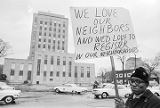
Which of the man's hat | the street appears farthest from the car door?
the man's hat

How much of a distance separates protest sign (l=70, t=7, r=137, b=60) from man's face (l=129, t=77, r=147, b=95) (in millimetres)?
1408

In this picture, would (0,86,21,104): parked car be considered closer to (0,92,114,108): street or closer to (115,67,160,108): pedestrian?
(0,92,114,108): street

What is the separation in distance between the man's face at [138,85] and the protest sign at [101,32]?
55.4 inches

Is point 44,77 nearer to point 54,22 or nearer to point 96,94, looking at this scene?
point 54,22

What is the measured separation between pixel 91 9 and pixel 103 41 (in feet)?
2.22

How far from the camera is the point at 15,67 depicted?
7938 centimetres

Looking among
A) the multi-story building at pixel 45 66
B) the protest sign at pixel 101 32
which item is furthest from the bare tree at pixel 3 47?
the protest sign at pixel 101 32

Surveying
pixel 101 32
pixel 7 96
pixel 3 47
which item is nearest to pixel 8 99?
pixel 7 96

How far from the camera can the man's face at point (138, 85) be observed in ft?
7.25

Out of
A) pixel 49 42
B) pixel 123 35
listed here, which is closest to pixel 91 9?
pixel 123 35

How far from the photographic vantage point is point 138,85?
223 centimetres

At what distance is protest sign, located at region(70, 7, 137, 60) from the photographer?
3.68m

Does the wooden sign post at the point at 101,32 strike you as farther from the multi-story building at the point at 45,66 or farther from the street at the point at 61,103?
the multi-story building at the point at 45,66

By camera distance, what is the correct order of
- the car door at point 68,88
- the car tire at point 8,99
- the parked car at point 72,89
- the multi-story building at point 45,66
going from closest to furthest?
the car tire at point 8,99 < the parked car at point 72,89 < the car door at point 68,88 < the multi-story building at point 45,66
